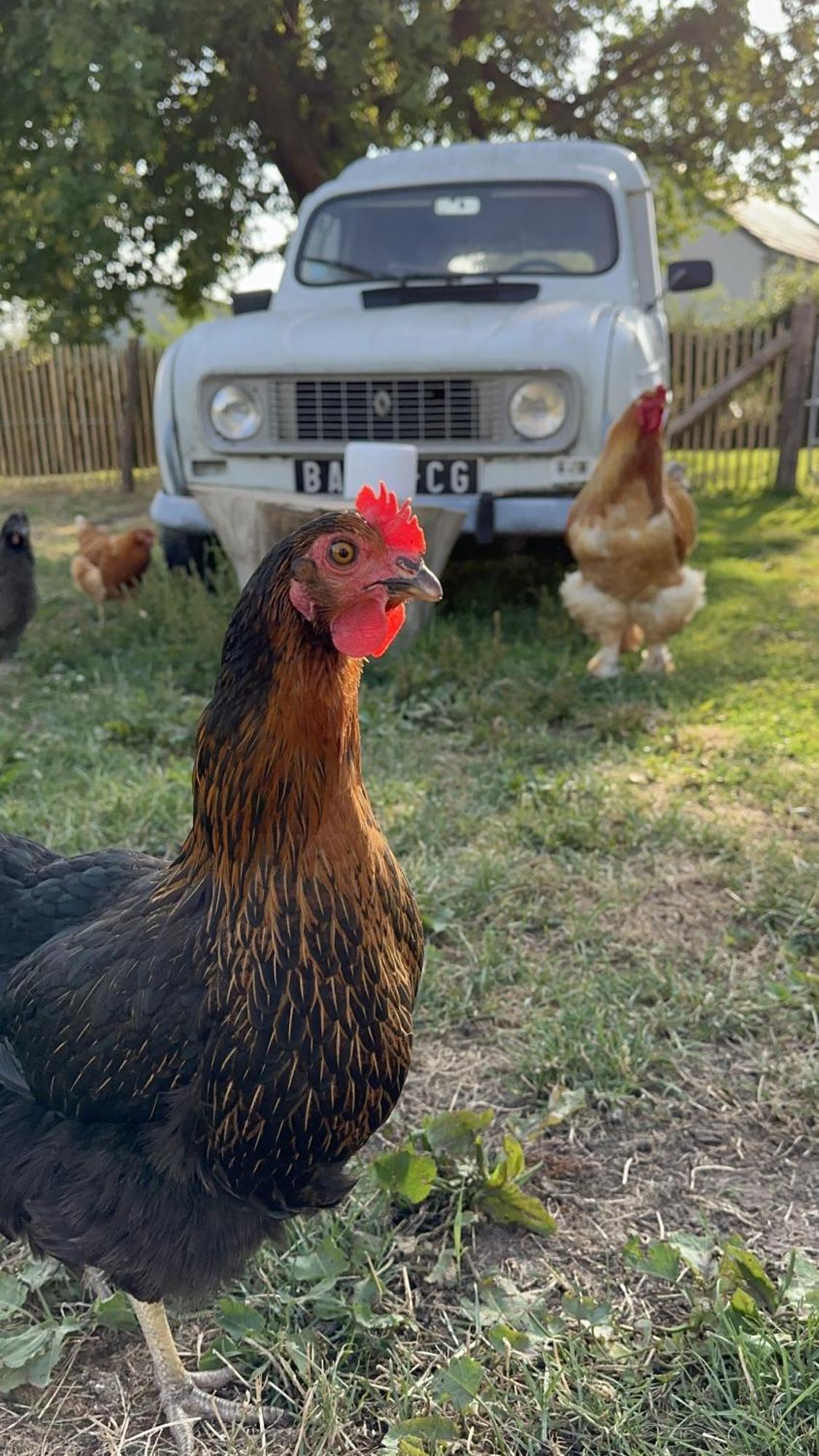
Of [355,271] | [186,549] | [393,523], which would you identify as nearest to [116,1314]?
[393,523]

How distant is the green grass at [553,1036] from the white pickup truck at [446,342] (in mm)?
815

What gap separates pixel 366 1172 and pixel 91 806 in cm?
181

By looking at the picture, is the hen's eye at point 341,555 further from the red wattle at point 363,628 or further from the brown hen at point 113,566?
the brown hen at point 113,566

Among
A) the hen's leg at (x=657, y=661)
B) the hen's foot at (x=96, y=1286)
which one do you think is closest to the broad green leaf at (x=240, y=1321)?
the hen's foot at (x=96, y=1286)

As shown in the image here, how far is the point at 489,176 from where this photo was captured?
19.0ft

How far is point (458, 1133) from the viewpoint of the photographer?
216cm

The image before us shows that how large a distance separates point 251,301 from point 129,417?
25.2 ft

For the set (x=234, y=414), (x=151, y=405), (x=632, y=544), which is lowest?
(x=151, y=405)

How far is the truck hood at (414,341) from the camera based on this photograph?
4.87 metres

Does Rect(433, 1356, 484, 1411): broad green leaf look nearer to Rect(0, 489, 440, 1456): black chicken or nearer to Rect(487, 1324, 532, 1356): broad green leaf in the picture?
Rect(487, 1324, 532, 1356): broad green leaf

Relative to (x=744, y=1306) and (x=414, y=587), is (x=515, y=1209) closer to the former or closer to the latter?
(x=744, y=1306)

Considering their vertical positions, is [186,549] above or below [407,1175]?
above

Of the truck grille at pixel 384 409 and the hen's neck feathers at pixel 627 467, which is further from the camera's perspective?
the truck grille at pixel 384 409

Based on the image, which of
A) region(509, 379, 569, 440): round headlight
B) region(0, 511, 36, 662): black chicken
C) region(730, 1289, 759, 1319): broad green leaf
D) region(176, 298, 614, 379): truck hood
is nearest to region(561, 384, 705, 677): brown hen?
region(509, 379, 569, 440): round headlight
